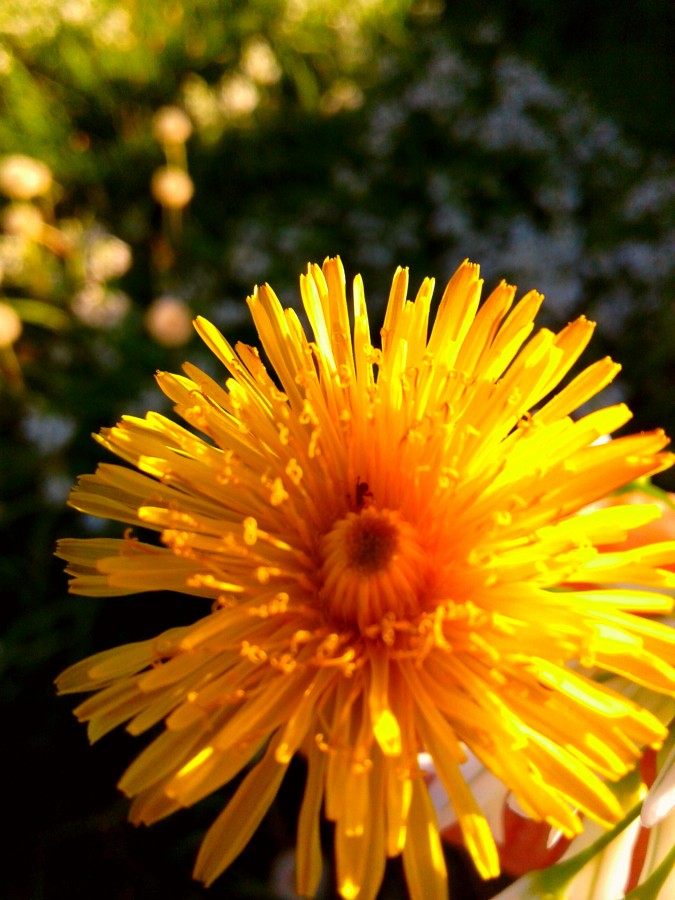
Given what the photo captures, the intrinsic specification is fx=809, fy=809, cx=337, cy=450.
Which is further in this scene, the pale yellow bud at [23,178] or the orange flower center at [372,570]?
the pale yellow bud at [23,178]

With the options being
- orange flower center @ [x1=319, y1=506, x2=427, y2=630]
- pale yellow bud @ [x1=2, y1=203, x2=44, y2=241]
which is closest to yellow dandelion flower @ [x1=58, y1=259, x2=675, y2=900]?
orange flower center @ [x1=319, y1=506, x2=427, y2=630]

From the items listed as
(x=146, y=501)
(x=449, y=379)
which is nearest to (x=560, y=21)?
(x=449, y=379)

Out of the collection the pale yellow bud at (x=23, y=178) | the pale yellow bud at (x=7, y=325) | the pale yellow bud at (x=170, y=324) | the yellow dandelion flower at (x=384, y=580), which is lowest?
the yellow dandelion flower at (x=384, y=580)

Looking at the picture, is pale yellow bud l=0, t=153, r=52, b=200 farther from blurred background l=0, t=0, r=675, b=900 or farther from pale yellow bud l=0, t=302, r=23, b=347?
pale yellow bud l=0, t=302, r=23, b=347

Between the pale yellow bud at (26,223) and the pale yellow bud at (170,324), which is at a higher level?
the pale yellow bud at (26,223)

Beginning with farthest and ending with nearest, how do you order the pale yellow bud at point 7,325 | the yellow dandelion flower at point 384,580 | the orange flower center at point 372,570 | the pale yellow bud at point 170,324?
the pale yellow bud at point 170,324 → the pale yellow bud at point 7,325 → the orange flower center at point 372,570 → the yellow dandelion flower at point 384,580

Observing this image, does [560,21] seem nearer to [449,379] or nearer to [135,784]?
[449,379]

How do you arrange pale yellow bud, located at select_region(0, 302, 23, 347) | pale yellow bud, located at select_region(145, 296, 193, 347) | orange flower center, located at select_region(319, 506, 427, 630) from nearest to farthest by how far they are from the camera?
1. orange flower center, located at select_region(319, 506, 427, 630)
2. pale yellow bud, located at select_region(0, 302, 23, 347)
3. pale yellow bud, located at select_region(145, 296, 193, 347)

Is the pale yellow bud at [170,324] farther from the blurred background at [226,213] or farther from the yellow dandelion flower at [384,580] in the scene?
the yellow dandelion flower at [384,580]

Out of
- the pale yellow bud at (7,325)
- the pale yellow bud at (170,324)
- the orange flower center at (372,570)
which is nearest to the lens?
the orange flower center at (372,570)

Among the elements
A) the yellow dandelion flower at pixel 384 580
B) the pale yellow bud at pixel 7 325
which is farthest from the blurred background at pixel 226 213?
the yellow dandelion flower at pixel 384 580
